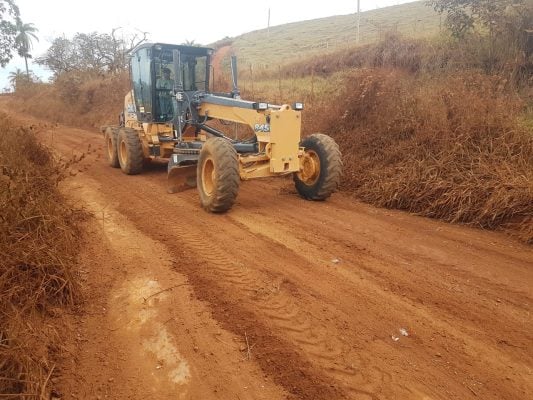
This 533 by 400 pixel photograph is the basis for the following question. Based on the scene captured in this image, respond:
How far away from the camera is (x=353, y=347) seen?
122 inches

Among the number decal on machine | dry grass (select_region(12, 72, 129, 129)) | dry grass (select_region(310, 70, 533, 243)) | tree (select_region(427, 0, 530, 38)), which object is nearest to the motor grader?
the number decal on machine

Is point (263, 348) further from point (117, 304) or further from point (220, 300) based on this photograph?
point (117, 304)

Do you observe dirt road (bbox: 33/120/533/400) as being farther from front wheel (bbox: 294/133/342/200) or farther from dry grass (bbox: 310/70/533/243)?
front wheel (bbox: 294/133/342/200)

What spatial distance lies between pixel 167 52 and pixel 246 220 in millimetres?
4494

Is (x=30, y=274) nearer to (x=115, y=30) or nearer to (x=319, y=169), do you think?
(x=319, y=169)

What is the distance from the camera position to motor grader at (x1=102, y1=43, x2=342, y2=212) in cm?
631

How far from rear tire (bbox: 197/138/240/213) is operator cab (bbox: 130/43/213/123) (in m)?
2.65

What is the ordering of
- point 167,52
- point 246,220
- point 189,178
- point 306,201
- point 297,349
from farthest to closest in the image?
point 167,52, point 189,178, point 306,201, point 246,220, point 297,349

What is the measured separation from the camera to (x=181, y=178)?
788 centimetres

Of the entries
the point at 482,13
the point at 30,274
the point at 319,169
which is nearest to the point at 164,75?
the point at 319,169

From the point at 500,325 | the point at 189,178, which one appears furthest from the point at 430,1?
the point at 500,325

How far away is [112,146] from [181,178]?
3.13m

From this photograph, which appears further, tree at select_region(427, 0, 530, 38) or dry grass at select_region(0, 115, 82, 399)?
tree at select_region(427, 0, 530, 38)

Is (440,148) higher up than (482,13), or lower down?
lower down
